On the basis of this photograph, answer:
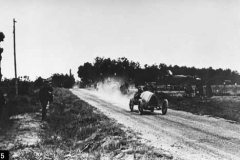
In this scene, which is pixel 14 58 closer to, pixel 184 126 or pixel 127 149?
pixel 184 126

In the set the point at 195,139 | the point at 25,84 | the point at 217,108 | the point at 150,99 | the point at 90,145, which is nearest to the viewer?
the point at 90,145

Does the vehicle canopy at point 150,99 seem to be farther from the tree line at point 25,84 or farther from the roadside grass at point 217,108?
the tree line at point 25,84

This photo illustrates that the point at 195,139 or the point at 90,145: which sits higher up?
the point at 195,139

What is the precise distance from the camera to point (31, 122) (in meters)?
15.5

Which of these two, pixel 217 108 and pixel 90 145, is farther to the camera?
pixel 217 108

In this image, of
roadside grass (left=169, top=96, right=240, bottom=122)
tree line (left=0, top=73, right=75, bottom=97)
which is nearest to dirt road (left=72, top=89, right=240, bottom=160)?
roadside grass (left=169, top=96, right=240, bottom=122)

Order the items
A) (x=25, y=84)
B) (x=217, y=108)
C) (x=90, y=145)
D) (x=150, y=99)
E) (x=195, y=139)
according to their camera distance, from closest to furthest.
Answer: (x=90, y=145), (x=195, y=139), (x=150, y=99), (x=217, y=108), (x=25, y=84)

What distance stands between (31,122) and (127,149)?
8.40m

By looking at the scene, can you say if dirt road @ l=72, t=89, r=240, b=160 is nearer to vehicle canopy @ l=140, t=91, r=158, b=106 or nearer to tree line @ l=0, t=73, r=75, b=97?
vehicle canopy @ l=140, t=91, r=158, b=106

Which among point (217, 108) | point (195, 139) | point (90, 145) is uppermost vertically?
point (217, 108)

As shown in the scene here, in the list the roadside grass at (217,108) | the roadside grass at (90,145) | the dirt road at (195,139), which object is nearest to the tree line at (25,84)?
the roadside grass at (90,145)

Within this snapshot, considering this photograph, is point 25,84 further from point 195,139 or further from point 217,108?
point 195,139

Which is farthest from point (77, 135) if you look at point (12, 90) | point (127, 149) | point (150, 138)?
point (12, 90)

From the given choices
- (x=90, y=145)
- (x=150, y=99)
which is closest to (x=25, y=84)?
(x=150, y=99)
